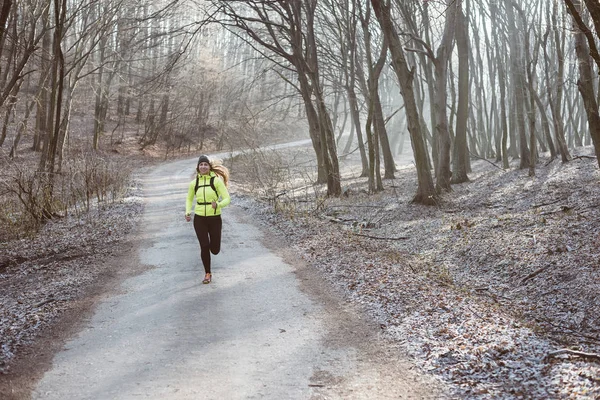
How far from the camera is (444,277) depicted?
9.12 m

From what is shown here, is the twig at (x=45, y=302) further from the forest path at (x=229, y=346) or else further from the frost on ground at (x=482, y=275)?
the frost on ground at (x=482, y=275)

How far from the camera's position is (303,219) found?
1442cm

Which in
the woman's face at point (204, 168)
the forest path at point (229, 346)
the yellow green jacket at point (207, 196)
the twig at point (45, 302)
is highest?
the woman's face at point (204, 168)

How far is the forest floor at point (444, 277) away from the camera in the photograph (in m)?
4.96

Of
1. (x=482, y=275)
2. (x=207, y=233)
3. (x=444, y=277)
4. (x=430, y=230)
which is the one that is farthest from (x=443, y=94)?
(x=207, y=233)

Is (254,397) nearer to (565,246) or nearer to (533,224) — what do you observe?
(565,246)

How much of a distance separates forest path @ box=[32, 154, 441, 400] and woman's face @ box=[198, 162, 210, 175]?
5.58 feet

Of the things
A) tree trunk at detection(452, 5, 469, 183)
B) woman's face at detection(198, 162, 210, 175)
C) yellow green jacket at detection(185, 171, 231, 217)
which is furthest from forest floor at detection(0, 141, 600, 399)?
tree trunk at detection(452, 5, 469, 183)

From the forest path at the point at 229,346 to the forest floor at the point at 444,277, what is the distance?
0.34 m

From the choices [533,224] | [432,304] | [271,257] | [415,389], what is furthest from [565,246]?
[415,389]

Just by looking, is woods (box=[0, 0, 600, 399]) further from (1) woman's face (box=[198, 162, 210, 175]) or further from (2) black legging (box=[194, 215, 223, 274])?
(1) woman's face (box=[198, 162, 210, 175])

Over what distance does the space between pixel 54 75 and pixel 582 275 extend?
14.3 metres

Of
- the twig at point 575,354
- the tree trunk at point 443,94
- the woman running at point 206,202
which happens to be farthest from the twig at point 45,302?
the tree trunk at point 443,94

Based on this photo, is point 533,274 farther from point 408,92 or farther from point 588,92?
point 408,92
